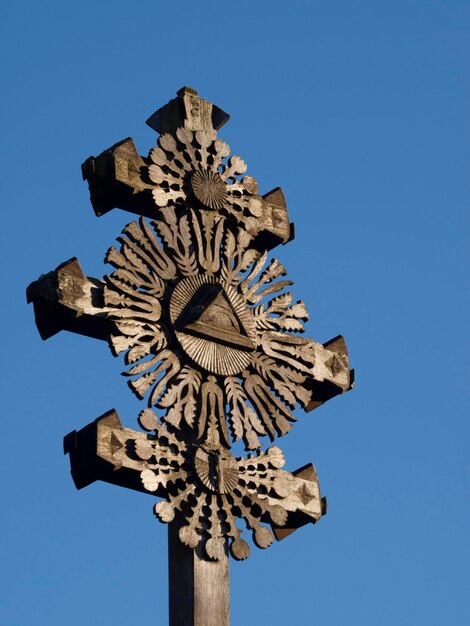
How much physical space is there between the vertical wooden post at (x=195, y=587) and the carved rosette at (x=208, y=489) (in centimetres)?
6

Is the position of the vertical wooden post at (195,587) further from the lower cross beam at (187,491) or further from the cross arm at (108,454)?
the cross arm at (108,454)

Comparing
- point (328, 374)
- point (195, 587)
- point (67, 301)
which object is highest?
point (328, 374)

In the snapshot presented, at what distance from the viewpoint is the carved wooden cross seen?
9.29m

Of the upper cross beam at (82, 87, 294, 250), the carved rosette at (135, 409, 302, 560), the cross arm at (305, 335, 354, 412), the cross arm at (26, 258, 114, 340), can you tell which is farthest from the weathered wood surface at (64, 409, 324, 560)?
the upper cross beam at (82, 87, 294, 250)

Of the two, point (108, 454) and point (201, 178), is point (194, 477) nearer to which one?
point (108, 454)

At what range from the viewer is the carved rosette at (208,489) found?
9.30 m

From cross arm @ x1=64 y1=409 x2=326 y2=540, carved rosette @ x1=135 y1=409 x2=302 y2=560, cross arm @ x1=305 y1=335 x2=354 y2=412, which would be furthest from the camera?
cross arm @ x1=305 y1=335 x2=354 y2=412

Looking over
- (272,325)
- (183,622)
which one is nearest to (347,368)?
(272,325)

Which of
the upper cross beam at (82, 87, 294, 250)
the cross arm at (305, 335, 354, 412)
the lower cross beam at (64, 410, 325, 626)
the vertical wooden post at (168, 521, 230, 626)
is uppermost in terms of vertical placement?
the upper cross beam at (82, 87, 294, 250)

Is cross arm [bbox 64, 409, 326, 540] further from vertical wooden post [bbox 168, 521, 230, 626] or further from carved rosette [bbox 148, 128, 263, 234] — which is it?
carved rosette [bbox 148, 128, 263, 234]

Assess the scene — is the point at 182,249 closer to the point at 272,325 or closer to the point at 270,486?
the point at 272,325

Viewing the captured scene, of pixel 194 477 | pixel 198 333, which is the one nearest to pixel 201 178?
pixel 198 333

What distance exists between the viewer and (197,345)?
31.9 feet

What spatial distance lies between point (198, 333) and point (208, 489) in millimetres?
820
